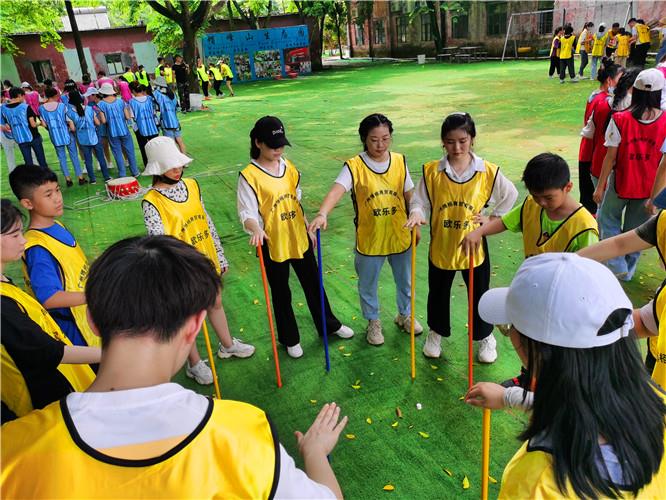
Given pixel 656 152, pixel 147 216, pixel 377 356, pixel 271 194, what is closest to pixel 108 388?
pixel 147 216

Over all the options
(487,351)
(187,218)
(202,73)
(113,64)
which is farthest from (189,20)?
(487,351)

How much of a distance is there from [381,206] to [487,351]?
1.26 m

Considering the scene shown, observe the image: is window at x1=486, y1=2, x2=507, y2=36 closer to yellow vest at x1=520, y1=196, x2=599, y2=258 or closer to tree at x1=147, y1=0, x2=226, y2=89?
tree at x1=147, y1=0, x2=226, y2=89

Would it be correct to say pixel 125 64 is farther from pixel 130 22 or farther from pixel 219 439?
pixel 219 439

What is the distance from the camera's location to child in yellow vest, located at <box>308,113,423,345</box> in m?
3.09

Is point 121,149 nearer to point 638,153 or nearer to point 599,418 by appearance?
point 638,153

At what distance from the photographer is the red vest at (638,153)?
3623mm

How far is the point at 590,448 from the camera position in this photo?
1.02m

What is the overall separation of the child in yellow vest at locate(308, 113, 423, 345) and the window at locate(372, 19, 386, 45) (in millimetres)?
34624

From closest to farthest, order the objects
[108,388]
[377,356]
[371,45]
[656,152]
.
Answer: [108,388] → [377,356] → [656,152] → [371,45]

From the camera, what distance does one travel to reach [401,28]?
31.8 meters

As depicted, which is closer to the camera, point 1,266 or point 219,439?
point 219,439

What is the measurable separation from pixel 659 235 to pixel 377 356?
2019 mm

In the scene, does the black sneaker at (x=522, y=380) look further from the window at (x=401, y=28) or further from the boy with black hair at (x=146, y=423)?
the window at (x=401, y=28)
